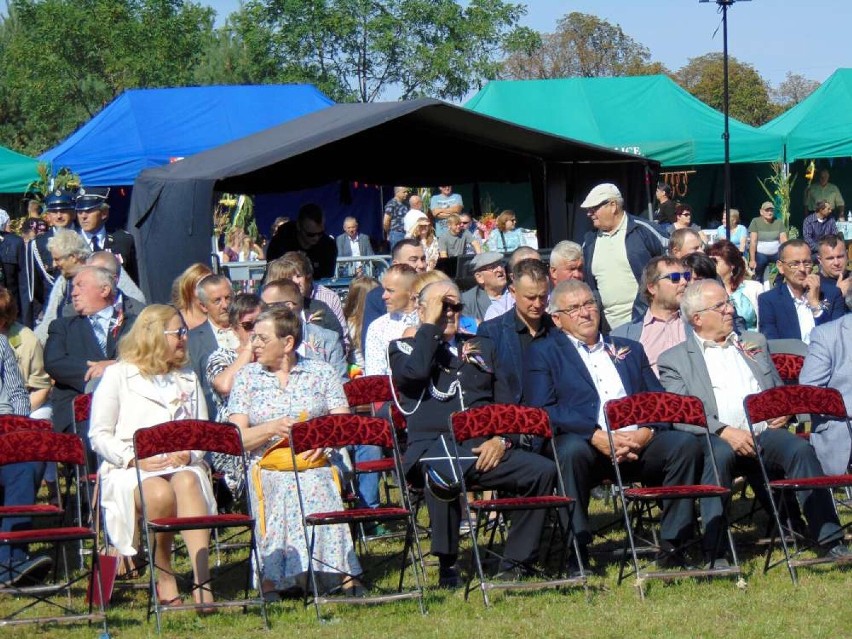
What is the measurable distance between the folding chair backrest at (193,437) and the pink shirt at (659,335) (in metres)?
2.45

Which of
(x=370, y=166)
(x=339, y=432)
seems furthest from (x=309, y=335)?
(x=370, y=166)

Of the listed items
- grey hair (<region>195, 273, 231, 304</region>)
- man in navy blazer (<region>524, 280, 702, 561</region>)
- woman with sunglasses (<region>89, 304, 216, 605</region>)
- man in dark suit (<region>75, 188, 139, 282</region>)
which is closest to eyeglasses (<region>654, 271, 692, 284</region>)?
man in navy blazer (<region>524, 280, 702, 561</region>)

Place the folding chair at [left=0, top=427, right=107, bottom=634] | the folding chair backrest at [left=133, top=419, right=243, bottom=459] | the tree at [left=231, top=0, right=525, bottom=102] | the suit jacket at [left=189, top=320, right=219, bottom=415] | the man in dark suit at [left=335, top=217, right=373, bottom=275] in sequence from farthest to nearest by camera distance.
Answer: the tree at [left=231, top=0, right=525, bottom=102], the man in dark suit at [left=335, top=217, right=373, bottom=275], the suit jacket at [left=189, top=320, right=219, bottom=415], the folding chair backrest at [left=133, top=419, right=243, bottom=459], the folding chair at [left=0, top=427, right=107, bottom=634]

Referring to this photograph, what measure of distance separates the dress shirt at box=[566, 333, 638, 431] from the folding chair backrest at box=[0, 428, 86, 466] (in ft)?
7.89

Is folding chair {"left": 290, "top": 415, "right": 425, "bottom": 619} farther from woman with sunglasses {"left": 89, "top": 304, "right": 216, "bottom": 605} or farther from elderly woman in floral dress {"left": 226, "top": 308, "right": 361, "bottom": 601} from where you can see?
woman with sunglasses {"left": 89, "top": 304, "right": 216, "bottom": 605}

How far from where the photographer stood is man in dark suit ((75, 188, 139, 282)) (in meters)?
10.1

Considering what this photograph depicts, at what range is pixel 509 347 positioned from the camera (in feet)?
22.8

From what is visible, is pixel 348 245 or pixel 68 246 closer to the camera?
pixel 68 246

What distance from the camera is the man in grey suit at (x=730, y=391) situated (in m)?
6.56

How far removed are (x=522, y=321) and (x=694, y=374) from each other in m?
0.90

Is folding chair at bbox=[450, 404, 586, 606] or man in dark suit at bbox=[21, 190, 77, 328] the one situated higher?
man in dark suit at bbox=[21, 190, 77, 328]


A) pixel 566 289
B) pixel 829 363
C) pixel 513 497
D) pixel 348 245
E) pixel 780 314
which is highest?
pixel 348 245

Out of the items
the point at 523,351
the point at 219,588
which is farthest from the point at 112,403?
the point at 523,351

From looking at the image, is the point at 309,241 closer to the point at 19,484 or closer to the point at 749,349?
the point at 19,484
